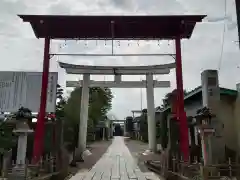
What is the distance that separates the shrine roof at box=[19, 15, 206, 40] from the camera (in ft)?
31.6

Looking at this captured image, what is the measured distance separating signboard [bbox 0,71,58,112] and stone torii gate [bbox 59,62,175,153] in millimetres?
6985

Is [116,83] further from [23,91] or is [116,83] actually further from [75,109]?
[23,91]

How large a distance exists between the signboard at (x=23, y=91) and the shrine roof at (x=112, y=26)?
1.96 metres

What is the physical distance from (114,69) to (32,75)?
8539mm

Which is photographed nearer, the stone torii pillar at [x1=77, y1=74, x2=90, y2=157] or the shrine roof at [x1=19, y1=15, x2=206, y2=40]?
the shrine roof at [x1=19, y1=15, x2=206, y2=40]

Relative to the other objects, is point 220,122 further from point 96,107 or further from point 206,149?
point 96,107

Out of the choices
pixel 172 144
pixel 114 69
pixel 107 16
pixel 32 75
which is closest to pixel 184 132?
pixel 172 144

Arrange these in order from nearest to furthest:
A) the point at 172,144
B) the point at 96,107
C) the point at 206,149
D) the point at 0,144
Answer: the point at 206,149
the point at 172,144
the point at 0,144
the point at 96,107

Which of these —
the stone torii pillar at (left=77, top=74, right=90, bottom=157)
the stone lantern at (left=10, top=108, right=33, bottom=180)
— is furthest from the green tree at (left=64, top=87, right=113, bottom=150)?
the stone lantern at (left=10, top=108, right=33, bottom=180)

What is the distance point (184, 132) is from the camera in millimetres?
9594

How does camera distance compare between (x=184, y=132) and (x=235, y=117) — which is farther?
(x=235, y=117)

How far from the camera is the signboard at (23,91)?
11.2m

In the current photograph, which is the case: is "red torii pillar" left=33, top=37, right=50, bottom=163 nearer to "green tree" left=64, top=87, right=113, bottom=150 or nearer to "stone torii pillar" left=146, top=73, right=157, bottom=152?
"green tree" left=64, top=87, right=113, bottom=150

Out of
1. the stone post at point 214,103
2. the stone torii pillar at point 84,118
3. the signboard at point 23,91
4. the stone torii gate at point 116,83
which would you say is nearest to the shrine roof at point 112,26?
the stone post at point 214,103
